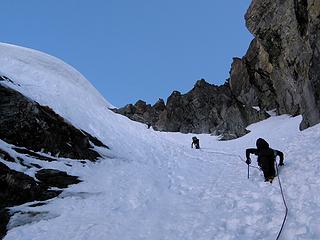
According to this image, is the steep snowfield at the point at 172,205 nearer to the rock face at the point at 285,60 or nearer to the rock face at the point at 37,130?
the rock face at the point at 37,130

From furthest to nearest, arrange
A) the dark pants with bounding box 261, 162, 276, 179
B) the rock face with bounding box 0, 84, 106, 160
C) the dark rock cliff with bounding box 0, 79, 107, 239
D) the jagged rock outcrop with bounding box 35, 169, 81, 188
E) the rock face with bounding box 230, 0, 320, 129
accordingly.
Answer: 1. the rock face with bounding box 230, 0, 320, 129
2. the rock face with bounding box 0, 84, 106, 160
3. the dark pants with bounding box 261, 162, 276, 179
4. the jagged rock outcrop with bounding box 35, 169, 81, 188
5. the dark rock cliff with bounding box 0, 79, 107, 239

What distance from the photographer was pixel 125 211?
1103cm

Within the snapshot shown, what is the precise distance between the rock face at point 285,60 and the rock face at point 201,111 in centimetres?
325

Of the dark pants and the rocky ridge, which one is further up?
the rocky ridge

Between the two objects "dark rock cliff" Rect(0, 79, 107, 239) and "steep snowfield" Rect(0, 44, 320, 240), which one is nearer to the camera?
"steep snowfield" Rect(0, 44, 320, 240)

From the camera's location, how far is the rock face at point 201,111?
197 ft

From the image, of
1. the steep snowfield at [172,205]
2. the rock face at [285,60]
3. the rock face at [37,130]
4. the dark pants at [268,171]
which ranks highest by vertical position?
the rock face at [285,60]

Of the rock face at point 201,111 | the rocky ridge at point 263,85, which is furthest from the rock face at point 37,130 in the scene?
the rock face at point 201,111

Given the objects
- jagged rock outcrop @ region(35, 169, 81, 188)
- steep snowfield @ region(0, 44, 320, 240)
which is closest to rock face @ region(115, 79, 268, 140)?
steep snowfield @ region(0, 44, 320, 240)

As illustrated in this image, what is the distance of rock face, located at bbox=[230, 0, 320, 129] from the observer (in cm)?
2759

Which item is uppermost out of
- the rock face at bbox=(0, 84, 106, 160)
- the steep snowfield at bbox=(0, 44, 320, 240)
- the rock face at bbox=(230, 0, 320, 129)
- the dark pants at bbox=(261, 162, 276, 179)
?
the rock face at bbox=(230, 0, 320, 129)

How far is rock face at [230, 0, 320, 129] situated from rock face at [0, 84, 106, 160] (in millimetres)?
17587

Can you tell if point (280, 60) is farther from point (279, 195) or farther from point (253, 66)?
point (279, 195)

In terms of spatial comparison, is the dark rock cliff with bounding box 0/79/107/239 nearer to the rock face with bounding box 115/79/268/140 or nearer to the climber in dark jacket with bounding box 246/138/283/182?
the climber in dark jacket with bounding box 246/138/283/182
